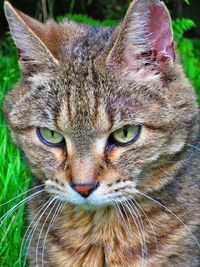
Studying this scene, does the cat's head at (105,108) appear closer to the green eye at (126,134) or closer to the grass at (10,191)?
the green eye at (126,134)

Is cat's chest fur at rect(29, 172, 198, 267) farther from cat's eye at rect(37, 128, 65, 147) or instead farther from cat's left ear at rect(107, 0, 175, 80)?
cat's left ear at rect(107, 0, 175, 80)

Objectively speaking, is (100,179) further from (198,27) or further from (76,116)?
(198,27)

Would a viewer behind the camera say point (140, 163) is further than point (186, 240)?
No

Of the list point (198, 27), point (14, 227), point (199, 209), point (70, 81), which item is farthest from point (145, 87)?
point (198, 27)

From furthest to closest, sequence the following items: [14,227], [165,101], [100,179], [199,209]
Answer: [14,227]
[199,209]
[165,101]
[100,179]

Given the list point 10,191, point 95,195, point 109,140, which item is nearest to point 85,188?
point 95,195

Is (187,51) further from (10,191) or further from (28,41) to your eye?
(28,41)

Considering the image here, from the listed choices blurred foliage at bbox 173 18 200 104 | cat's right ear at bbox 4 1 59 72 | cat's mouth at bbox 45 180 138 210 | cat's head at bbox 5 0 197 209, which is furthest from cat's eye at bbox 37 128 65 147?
blurred foliage at bbox 173 18 200 104

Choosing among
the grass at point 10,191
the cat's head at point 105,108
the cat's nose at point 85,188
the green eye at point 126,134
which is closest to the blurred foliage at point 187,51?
the grass at point 10,191

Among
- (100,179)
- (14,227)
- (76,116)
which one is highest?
(76,116)
